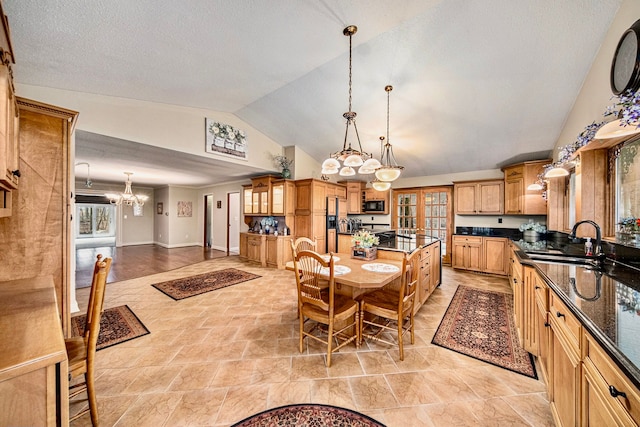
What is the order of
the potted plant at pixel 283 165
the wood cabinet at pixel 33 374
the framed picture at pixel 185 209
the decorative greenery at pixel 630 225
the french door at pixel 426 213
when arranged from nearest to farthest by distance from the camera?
the wood cabinet at pixel 33 374 → the decorative greenery at pixel 630 225 → the potted plant at pixel 283 165 → the french door at pixel 426 213 → the framed picture at pixel 185 209

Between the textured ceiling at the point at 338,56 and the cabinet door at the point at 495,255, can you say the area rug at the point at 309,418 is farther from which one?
the cabinet door at the point at 495,255

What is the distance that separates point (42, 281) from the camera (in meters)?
1.69

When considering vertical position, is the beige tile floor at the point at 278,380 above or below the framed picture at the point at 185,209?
below

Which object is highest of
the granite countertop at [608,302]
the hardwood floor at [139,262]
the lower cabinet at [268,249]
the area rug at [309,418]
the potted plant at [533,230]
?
the potted plant at [533,230]

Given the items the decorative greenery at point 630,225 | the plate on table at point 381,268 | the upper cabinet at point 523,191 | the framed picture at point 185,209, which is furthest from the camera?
the framed picture at point 185,209

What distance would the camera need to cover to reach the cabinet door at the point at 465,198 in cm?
527

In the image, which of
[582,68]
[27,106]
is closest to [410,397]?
[27,106]

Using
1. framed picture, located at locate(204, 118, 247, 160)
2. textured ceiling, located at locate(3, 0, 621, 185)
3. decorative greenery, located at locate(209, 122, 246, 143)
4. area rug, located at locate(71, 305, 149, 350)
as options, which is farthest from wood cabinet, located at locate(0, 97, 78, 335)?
decorative greenery, located at locate(209, 122, 246, 143)

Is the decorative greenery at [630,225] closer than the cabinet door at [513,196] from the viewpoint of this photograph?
Yes

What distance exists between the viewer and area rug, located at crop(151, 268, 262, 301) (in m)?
3.78

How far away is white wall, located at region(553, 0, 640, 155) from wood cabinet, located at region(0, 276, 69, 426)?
12.0 feet

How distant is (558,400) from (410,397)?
2.70ft

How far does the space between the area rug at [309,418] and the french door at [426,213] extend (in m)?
4.44

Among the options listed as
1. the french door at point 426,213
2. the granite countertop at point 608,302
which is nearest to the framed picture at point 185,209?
the french door at point 426,213
